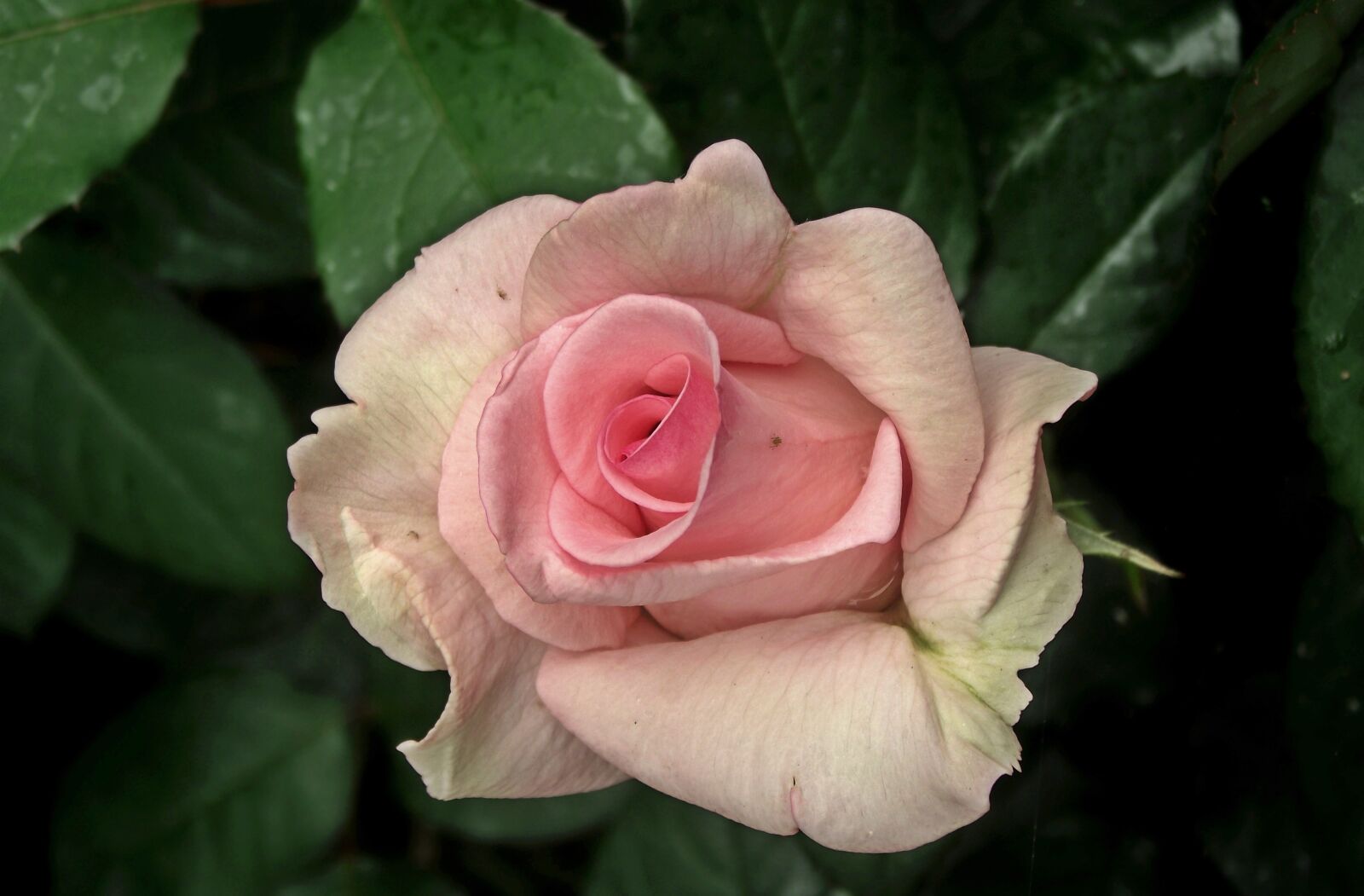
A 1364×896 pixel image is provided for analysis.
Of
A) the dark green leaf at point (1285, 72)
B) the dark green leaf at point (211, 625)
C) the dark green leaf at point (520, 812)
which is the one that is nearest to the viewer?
the dark green leaf at point (1285, 72)

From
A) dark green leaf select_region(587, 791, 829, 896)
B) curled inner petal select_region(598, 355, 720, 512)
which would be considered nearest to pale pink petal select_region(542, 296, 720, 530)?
curled inner petal select_region(598, 355, 720, 512)

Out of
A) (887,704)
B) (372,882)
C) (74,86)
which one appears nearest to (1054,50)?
(887,704)

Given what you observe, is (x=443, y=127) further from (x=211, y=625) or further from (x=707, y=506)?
(x=211, y=625)

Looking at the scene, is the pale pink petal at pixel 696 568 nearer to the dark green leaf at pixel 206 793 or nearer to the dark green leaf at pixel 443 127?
the dark green leaf at pixel 443 127

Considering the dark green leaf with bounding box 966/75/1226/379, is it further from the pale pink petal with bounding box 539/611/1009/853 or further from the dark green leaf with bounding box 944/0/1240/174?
A: the pale pink petal with bounding box 539/611/1009/853

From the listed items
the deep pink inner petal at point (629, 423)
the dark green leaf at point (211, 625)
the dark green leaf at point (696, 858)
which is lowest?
the dark green leaf at point (696, 858)

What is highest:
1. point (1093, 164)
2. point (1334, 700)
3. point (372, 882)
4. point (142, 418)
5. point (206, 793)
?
point (1093, 164)

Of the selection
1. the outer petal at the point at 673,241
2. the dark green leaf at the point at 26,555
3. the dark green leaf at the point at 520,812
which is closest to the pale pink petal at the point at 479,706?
the outer petal at the point at 673,241

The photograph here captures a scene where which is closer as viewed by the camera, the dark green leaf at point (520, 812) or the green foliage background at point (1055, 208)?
the green foliage background at point (1055, 208)
